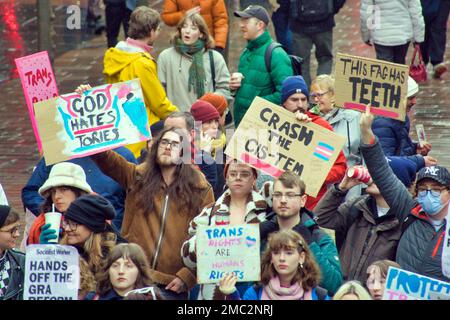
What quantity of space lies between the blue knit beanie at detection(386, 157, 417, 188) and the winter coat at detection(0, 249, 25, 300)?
103 inches

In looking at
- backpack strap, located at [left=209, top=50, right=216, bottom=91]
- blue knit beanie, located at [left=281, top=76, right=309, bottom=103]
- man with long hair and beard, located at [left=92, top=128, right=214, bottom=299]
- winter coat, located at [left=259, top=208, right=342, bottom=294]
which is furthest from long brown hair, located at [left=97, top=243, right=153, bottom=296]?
backpack strap, located at [left=209, top=50, right=216, bottom=91]

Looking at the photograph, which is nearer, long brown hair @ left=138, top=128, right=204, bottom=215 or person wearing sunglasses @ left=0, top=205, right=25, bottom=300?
person wearing sunglasses @ left=0, top=205, right=25, bottom=300

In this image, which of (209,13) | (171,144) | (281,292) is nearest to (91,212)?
(171,144)

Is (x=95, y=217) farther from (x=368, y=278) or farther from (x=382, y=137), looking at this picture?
(x=382, y=137)

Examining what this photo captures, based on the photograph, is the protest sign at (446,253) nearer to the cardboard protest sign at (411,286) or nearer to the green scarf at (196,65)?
the cardboard protest sign at (411,286)

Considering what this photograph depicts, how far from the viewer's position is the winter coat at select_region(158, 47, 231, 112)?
12289 millimetres

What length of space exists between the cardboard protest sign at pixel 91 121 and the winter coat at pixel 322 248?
4.47ft

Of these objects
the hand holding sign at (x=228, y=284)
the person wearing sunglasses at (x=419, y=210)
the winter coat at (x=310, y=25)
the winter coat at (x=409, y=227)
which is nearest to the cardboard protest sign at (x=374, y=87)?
the person wearing sunglasses at (x=419, y=210)

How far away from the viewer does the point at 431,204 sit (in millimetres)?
8703

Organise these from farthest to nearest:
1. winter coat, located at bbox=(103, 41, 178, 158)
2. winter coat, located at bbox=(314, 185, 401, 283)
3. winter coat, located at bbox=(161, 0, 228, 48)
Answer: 1. winter coat, located at bbox=(161, 0, 228, 48)
2. winter coat, located at bbox=(103, 41, 178, 158)
3. winter coat, located at bbox=(314, 185, 401, 283)

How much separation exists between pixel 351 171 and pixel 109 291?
6.29 feet

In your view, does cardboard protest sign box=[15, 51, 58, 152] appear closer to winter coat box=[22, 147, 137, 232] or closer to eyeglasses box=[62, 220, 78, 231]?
winter coat box=[22, 147, 137, 232]

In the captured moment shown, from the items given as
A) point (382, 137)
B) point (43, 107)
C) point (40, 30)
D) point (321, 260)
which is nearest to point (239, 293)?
point (321, 260)

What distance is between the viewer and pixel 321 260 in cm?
841
